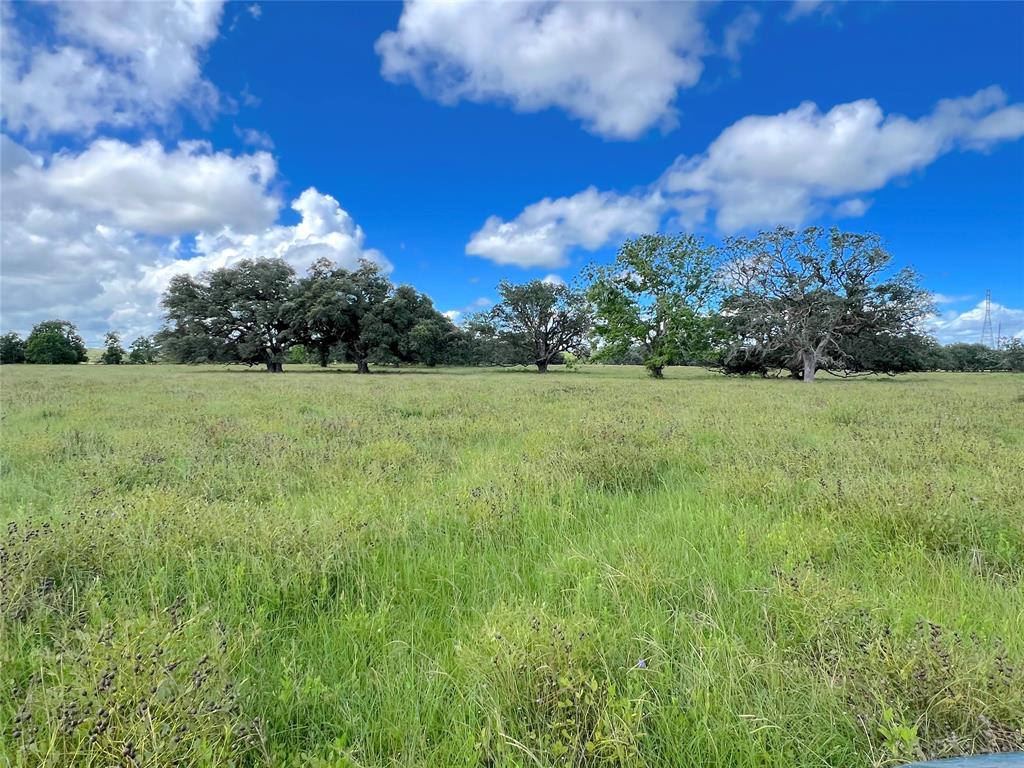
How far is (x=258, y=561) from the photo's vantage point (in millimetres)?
3277

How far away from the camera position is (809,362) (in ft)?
114

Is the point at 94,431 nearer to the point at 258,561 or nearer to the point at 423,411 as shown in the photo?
the point at 423,411

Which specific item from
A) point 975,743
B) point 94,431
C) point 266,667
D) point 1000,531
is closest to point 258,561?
point 266,667

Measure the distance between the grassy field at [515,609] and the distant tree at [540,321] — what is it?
50682 mm

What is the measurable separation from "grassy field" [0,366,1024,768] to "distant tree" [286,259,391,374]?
41.2m

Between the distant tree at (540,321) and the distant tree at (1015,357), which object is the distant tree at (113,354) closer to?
Answer: the distant tree at (540,321)

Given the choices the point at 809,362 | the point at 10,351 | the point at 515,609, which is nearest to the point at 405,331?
the point at 809,362

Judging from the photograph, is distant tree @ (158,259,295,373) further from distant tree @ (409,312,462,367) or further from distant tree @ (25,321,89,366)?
Result: distant tree @ (25,321,89,366)

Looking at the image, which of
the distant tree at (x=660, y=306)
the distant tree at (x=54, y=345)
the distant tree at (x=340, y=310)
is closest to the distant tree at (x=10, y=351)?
the distant tree at (x=54, y=345)

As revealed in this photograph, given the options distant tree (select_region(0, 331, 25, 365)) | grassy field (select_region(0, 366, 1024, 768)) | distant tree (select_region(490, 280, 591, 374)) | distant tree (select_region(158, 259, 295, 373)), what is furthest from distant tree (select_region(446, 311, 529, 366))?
distant tree (select_region(0, 331, 25, 365))

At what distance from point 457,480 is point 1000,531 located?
198 inches

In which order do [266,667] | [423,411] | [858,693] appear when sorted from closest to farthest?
[858,693] → [266,667] → [423,411]

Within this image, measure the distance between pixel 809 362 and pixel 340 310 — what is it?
4180 cm

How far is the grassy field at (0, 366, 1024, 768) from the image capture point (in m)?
1.86
